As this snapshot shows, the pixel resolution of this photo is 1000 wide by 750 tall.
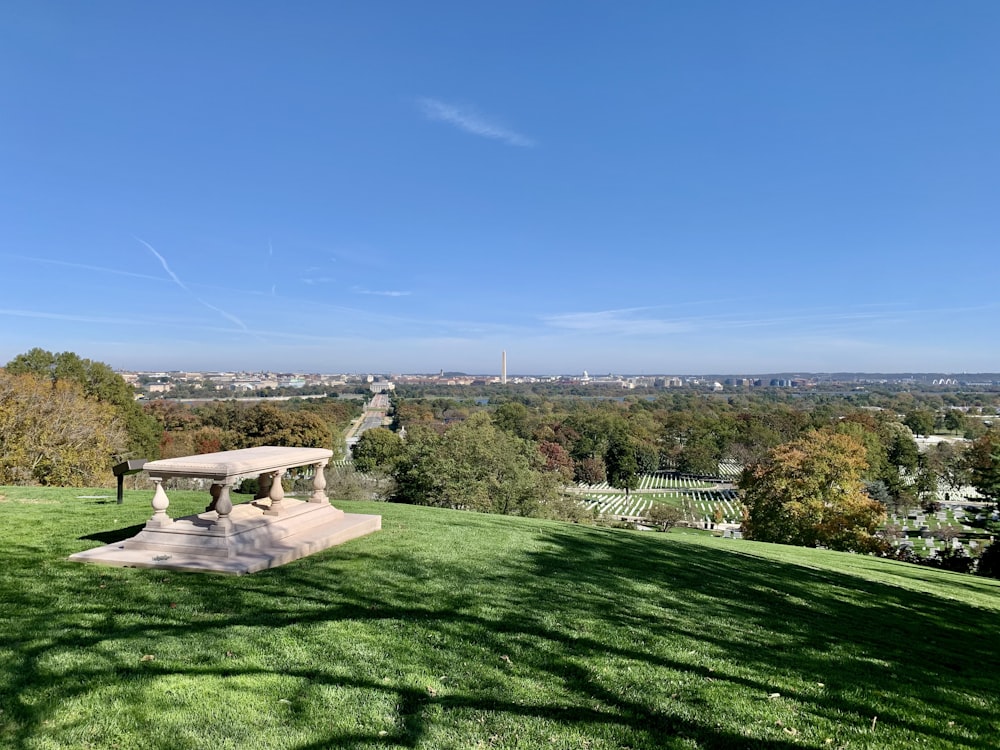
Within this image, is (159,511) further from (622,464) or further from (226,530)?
(622,464)

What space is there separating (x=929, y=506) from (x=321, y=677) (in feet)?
263

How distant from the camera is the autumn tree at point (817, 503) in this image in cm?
2561

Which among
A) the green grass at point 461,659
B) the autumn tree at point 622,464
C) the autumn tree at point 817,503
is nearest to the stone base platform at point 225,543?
the green grass at point 461,659

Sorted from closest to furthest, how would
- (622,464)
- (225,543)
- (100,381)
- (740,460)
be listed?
(225,543) → (100,381) → (622,464) → (740,460)

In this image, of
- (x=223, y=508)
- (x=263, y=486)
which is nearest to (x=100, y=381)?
(x=263, y=486)

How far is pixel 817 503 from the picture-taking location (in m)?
26.2

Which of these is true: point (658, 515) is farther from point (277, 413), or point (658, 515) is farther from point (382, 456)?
point (277, 413)

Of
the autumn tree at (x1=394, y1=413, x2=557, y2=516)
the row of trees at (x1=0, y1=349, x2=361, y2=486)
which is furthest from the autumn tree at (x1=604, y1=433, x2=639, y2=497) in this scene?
the row of trees at (x1=0, y1=349, x2=361, y2=486)

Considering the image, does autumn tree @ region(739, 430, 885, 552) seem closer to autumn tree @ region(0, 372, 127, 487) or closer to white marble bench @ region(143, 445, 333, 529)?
white marble bench @ region(143, 445, 333, 529)

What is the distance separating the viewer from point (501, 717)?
11.3 ft

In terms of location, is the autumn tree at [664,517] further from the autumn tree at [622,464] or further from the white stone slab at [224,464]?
the white stone slab at [224,464]

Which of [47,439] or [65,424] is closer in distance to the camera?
[47,439]

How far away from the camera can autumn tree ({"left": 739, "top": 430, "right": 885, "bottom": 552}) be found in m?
25.6

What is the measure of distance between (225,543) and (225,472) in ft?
2.93
